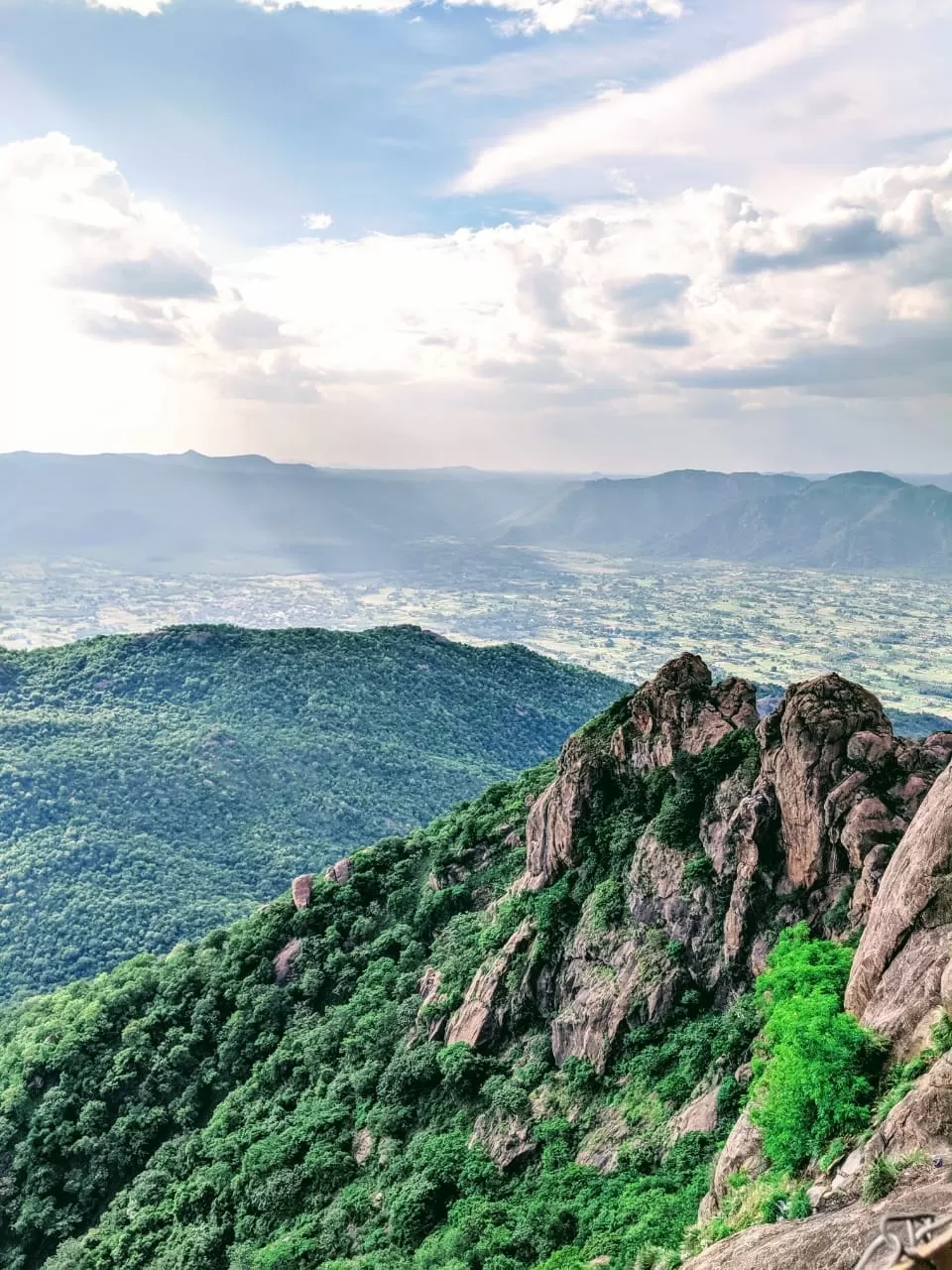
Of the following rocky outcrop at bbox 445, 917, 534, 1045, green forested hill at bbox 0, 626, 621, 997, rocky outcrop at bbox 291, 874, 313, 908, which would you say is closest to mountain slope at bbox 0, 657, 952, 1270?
rocky outcrop at bbox 445, 917, 534, 1045

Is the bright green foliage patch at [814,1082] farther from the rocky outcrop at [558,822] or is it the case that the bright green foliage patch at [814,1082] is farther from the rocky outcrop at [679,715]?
the rocky outcrop at [558,822]

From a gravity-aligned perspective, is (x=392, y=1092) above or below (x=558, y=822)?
below

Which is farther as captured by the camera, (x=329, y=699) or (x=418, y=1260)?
(x=329, y=699)

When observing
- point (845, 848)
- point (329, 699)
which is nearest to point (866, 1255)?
point (845, 848)

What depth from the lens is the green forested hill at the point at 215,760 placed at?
10156 centimetres

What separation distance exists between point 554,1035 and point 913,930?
2070 cm

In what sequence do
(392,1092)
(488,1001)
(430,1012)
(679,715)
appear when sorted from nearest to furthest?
(488,1001), (392,1092), (679,715), (430,1012)

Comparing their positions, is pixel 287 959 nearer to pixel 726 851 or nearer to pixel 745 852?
pixel 726 851

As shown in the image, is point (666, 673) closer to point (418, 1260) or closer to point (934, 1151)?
point (418, 1260)

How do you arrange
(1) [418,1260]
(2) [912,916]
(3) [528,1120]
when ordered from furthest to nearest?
(3) [528,1120] → (1) [418,1260] → (2) [912,916]

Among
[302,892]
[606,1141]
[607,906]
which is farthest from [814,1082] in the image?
[302,892]

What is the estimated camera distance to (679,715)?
162 feet

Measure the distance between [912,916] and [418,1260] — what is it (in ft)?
76.8

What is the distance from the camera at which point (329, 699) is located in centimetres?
15588
